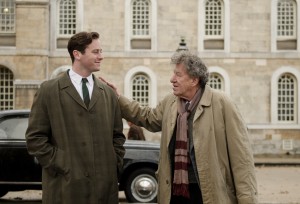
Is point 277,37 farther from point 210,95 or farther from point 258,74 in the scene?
point 210,95

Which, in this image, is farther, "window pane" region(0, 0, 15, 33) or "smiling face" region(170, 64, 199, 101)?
"window pane" region(0, 0, 15, 33)

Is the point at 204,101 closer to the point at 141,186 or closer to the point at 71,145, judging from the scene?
the point at 71,145

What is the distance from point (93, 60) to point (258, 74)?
26.4m

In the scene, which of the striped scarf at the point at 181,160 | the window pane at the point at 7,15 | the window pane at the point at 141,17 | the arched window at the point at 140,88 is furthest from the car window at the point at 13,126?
the window pane at the point at 141,17

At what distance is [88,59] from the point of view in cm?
635

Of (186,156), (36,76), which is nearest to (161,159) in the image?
(186,156)

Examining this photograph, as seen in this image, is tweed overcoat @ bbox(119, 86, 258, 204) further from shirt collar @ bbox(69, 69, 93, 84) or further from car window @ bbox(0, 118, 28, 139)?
car window @ bbox(0, 118, 28, 139)

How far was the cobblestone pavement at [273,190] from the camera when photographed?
15.0 meters

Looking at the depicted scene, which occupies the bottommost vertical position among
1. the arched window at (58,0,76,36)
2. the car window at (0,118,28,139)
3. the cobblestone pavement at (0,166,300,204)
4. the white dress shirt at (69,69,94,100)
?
the cobblestone pavement at (0,166,300,204)

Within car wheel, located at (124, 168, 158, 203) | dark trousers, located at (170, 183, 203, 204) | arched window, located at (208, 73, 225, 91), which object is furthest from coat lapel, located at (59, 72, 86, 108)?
arched window, located at (208, 73, 225, 91)

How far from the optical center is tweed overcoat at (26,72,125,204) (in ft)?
20.1

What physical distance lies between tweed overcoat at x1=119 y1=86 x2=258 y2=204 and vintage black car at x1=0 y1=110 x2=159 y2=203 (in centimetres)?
665

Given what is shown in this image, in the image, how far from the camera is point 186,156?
20.5 ft

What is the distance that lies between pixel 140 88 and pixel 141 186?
60.4ft
